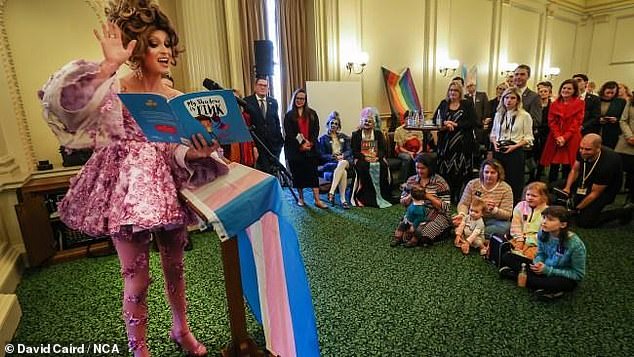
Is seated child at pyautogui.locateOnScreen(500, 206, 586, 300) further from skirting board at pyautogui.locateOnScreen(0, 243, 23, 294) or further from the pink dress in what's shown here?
skirting board at pyautogui.locateOnScreen(0, 243, 23, 294)

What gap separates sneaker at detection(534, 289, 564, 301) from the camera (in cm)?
207

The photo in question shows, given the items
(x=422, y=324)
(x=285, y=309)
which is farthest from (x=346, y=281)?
(x=285, y=309)

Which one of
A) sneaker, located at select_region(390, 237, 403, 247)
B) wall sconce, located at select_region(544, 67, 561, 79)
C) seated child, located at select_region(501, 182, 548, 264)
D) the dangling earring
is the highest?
wall sconce, located at select_region(544, 67, 561, 79)

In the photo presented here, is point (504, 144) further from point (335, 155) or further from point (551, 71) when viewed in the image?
point (551, 71)

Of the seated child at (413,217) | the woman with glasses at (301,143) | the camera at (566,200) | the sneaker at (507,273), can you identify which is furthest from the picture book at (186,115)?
the camera at (566,200)

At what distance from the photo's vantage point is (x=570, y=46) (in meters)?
9.50

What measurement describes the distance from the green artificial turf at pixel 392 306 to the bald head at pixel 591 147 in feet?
2.60

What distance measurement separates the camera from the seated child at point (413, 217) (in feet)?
9.62

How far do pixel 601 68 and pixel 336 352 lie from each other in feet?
37.3

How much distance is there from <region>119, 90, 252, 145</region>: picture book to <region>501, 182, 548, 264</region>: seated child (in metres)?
2.08

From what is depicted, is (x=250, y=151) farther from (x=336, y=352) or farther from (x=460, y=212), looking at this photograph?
(x=336, y=352)

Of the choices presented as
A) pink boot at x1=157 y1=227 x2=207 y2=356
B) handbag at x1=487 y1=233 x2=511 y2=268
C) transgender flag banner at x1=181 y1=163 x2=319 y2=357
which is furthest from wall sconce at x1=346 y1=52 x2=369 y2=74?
pink boot at x1=157 y1=227 x2=207 y2=356

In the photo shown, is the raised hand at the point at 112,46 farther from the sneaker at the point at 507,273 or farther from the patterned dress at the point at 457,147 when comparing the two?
the patterned dress at the point at 457,147

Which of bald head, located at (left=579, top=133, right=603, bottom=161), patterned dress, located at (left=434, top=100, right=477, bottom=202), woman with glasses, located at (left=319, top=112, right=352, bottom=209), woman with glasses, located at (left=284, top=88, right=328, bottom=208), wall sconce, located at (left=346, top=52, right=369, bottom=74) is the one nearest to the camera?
bald head, located at (left=579, top=133, right=603, bottom=161)
